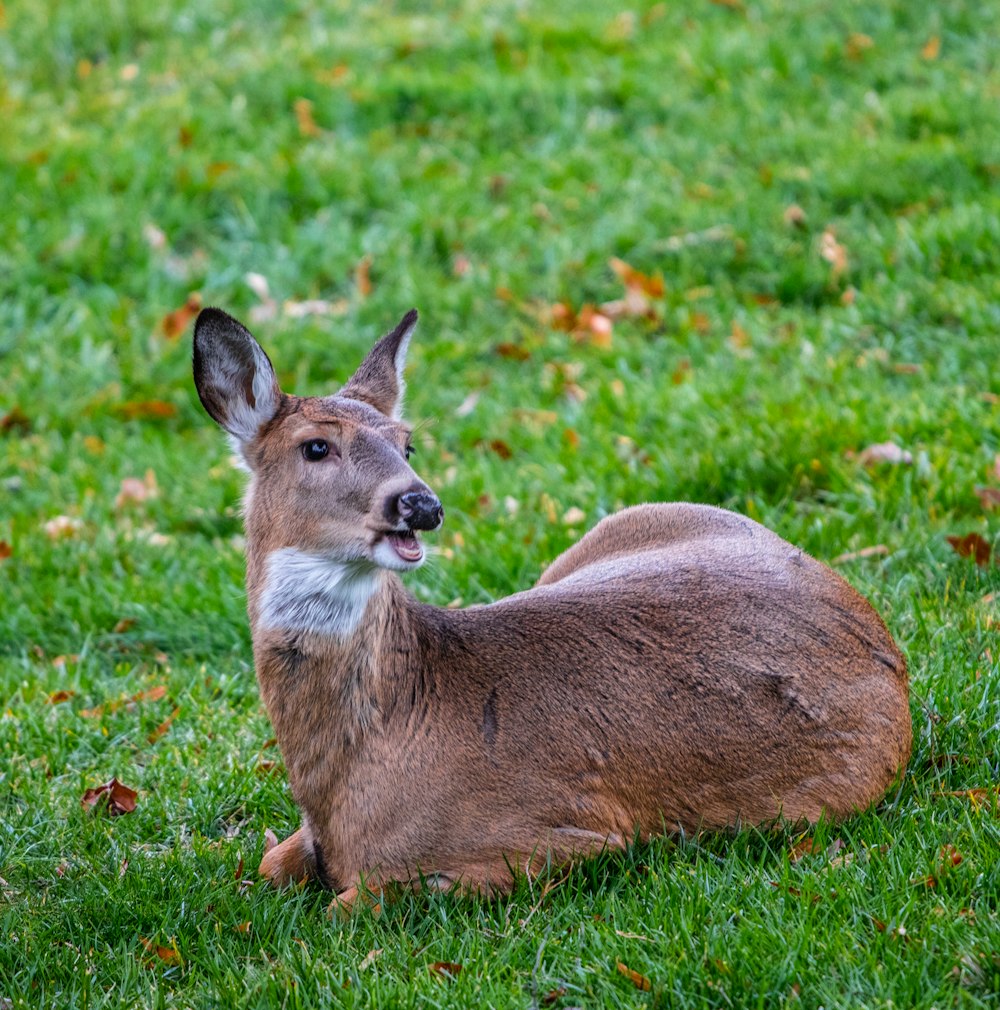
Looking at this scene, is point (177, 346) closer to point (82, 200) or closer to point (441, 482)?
point (82, 200)

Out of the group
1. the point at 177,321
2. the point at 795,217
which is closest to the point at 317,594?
the point at 177,321

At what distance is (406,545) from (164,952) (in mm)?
1106

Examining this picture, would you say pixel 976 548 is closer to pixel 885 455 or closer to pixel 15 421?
pixel 885 455

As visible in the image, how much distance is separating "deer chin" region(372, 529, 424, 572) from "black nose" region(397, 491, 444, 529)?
0.05 meters

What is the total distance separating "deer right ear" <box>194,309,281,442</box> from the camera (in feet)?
12.8

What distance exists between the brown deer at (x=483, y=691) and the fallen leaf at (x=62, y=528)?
8.95 ft

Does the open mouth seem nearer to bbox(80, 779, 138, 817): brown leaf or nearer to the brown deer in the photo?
the brown deer

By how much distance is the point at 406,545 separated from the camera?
141 inches

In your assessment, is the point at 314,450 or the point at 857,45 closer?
the point at 314,450

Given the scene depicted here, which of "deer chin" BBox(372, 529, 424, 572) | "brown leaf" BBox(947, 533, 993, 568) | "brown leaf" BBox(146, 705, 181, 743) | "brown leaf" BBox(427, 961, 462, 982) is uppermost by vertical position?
"deer chin" BBox(372, 529, 424, 572)

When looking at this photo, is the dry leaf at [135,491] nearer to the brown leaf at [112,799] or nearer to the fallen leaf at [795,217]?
the brown leaf at [112,799]

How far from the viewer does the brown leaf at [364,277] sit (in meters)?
8.55

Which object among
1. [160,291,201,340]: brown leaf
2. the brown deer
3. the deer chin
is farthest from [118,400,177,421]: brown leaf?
the deer chin

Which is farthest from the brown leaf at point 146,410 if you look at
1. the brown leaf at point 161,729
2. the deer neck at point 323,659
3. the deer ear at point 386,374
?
the deer neck at point 323,659
